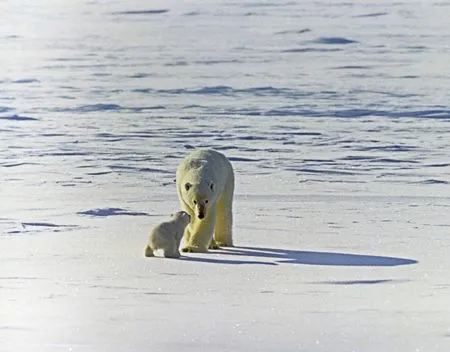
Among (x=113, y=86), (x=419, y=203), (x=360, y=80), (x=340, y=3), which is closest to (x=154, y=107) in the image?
(x=113, y=86)

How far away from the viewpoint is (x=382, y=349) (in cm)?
352

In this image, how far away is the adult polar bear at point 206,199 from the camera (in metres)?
5.93

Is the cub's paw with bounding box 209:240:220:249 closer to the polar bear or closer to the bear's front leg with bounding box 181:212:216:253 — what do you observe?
the bear's front leg with bounding box 181:212:216:253

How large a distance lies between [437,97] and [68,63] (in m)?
6.84

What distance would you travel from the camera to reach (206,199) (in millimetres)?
5926

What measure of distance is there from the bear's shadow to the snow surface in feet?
0.08

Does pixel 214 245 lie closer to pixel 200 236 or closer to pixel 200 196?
pixel 200 236

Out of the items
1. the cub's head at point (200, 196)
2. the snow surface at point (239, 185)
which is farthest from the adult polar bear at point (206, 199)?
the snow surface at point (239, 185)

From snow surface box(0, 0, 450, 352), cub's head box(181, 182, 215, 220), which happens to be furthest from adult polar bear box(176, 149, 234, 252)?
snow surface box(0, 0, 450, 352)

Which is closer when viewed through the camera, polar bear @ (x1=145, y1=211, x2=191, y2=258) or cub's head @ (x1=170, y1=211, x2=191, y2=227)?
polar bear @ (x1=145, y1=211, x2=191, y2=258)

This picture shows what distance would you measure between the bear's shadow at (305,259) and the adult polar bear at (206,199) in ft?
0.53

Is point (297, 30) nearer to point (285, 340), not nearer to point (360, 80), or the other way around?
point (360, 80)

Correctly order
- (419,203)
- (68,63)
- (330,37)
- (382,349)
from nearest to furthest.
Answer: (382,349), (419,203), (68,63), (330,37)

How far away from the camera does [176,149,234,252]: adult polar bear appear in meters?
5.93
